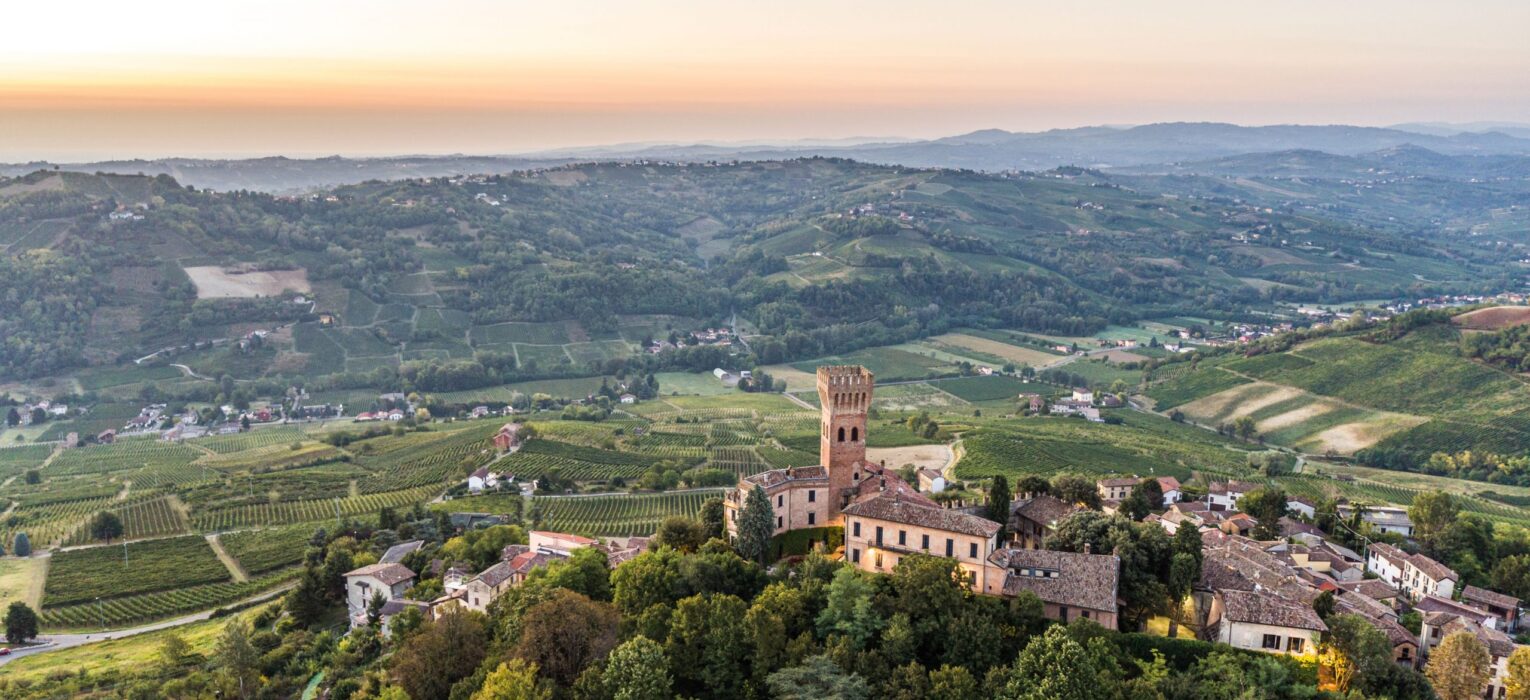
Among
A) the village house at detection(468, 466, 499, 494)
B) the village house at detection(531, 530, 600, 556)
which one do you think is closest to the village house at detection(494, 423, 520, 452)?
the village house at detection(468, 466, 499, 494)

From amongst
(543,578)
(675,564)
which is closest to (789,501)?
(675,564)

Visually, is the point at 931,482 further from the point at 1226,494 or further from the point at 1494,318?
the point at 1494,318

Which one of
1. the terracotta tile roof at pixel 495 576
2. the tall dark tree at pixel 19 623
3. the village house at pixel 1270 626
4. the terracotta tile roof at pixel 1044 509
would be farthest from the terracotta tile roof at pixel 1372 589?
the tall dark tree at pixel 19 623

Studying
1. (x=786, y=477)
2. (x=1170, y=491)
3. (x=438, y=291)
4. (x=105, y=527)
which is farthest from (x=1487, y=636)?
(x=438, y=291)

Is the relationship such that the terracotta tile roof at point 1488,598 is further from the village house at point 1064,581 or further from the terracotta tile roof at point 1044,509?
the village house at point 1064,581

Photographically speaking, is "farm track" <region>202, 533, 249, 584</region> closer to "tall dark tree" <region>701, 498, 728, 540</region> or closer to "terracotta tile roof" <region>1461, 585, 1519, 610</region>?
"tall dark tree" <region>701, 498, 728, 540</region>
